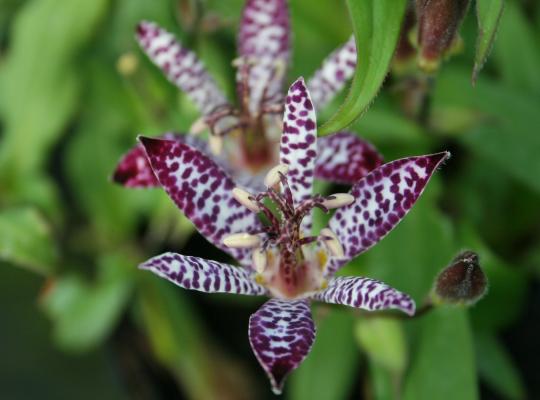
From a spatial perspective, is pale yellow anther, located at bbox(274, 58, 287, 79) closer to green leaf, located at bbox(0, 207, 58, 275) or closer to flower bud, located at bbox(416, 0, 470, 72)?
flower bud, located at bbox(416, 0, 470, 72)

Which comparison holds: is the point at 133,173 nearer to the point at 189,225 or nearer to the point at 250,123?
the point at 250,123

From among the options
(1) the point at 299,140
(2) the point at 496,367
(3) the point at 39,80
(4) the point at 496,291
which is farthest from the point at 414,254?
(3) the point at 39,80

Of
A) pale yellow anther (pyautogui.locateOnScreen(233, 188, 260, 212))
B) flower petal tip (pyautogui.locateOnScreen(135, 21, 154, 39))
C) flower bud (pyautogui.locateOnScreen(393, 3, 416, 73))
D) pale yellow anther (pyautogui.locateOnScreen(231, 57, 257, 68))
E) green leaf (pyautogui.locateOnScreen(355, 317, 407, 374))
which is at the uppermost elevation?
flower petal tip (pyautogui.locateOnScreen(135, 21, 154, 39))

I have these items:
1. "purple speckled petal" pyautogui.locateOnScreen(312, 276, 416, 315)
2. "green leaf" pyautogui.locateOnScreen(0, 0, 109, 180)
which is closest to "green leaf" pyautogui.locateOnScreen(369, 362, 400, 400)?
"purple speckled petal" pyautogui.locateOnScreen(312, 276, 416, 315)

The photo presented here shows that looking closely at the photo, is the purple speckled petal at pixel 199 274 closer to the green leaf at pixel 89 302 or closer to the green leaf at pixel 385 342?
the green leaf at pixel 385 342

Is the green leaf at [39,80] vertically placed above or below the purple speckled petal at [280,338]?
above

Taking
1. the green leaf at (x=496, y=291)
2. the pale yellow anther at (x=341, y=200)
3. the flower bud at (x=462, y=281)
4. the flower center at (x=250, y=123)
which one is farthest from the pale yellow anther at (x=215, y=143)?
the green leaf at (x=496, y=291)

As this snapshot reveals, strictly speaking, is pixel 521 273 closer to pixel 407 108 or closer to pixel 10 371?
pixel 407 108
